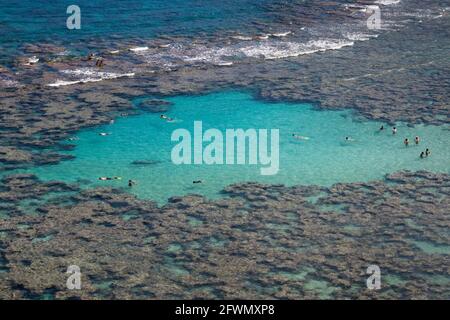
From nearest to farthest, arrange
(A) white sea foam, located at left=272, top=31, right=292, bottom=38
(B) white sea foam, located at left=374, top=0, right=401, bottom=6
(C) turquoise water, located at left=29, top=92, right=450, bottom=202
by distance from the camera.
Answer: (C) turquoise water, located at left=29, top=92, right=450, bottom=202 → (A) white sea foam, located at left=272, top=31, right=292, bottom=38 → (B) white sea foam, located at left=374, top=0, right=401, bottom=6

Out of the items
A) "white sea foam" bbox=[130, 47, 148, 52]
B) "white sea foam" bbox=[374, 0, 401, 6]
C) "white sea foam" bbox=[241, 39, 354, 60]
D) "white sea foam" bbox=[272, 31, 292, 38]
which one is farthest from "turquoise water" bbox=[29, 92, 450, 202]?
"white sea foam" bbox=[374, 0, 401, 6]

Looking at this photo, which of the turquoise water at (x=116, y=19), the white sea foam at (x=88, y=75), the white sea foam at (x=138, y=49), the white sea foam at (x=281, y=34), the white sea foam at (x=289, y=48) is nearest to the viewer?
the white sea foam at (x=88, y=75)

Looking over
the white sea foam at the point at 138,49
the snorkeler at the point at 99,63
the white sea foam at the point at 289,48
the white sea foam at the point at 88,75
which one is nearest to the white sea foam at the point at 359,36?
the white sea foam at the point at 289,48

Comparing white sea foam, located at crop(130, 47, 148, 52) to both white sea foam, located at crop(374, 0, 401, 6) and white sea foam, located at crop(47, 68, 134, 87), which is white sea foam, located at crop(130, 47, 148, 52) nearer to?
white sea foam, located at crop(47, 68, 134, 87)

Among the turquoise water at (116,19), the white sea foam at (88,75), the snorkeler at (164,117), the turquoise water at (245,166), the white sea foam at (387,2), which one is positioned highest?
the white sea foam at (387,2)

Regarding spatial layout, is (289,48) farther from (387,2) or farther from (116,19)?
(387,2)

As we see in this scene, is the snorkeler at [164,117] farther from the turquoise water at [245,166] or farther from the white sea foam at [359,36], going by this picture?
the white sea foam at [359,36]

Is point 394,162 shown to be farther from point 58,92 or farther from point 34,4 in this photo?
point 34,4

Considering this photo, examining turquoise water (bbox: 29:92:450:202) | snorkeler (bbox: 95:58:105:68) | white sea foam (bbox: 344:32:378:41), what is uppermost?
white sea foam (bbox: 344:32:378:41)
